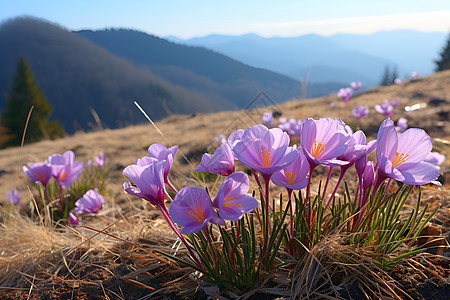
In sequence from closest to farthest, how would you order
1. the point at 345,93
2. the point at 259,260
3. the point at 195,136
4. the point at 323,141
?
the point at 323,141, the point at 259,260, the point at 345,93, the point at 195,136

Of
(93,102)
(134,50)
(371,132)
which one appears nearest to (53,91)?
(93,102)

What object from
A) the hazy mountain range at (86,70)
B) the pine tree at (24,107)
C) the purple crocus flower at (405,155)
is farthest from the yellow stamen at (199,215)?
the hazy mountain range at (86,70)

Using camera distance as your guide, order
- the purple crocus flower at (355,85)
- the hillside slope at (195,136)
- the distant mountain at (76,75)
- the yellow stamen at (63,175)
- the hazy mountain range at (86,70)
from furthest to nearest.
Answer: the distant mountain at (76,75), the hazy mountain range at (86,70), the purple crocus flower at (355,85), the hillside slope at (195,136), the yellow stamen at (63,175)

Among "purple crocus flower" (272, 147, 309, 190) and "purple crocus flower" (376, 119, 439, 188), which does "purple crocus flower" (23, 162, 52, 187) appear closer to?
"purple crocus flower" (272, 147, 309, 190)

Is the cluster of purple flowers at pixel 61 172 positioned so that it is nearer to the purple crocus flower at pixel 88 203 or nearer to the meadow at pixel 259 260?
the purple crocus flower at pixel 88 203

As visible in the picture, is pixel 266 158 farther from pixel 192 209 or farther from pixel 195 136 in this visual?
pixel 195 136

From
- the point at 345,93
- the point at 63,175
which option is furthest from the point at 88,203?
the point at 345,93

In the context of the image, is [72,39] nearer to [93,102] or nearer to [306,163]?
[93,102]
